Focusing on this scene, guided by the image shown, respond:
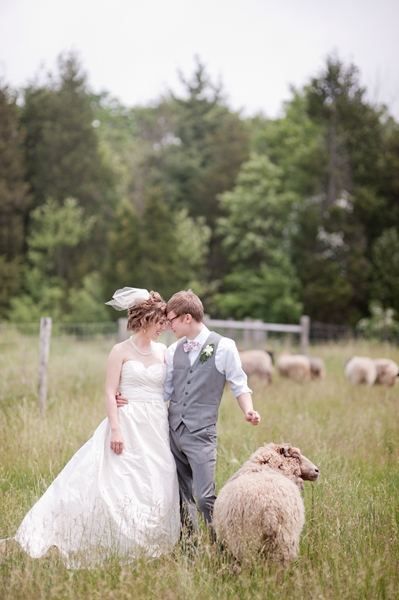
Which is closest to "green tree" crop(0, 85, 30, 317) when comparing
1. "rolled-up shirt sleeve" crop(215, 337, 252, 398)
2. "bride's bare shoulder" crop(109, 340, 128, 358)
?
"bride's bare shoulder" crop(109, 340, 128, 358)

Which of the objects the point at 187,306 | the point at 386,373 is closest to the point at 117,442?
the point at 187,306

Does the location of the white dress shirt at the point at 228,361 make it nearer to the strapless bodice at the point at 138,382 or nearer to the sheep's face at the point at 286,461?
the strapless bodice at the point at 138,382

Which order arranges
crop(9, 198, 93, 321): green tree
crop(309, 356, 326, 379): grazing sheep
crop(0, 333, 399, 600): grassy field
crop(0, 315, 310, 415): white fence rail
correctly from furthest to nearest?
crop(9, 198, 93, 321): green tree
crop(309, 356, 326, 379): grazing sheep
crop(0, 315, 310, 415): white fence rail
crop(0, 333, 399, 600): grassy field

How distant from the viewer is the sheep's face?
4770mm

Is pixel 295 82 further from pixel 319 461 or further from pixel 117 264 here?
pixel 319 461

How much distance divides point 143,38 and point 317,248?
26.6m

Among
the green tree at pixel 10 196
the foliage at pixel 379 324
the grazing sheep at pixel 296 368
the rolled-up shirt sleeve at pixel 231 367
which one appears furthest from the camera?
the green tree at pixel 10 196

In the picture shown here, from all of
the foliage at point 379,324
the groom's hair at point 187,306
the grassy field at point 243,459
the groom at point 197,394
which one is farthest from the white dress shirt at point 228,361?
the foliage at point 379,324

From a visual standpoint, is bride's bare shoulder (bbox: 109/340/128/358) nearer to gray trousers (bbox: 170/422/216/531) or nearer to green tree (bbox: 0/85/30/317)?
gray trousers (bbox: 170/422/216/531)

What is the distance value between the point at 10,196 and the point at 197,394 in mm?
27349

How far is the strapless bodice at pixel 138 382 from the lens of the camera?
16.5ft

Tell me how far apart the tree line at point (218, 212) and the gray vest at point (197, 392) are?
881 inches

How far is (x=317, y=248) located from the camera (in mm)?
29609

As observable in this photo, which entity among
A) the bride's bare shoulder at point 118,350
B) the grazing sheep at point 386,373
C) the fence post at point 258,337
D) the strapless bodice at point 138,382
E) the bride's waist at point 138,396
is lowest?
the grazing sheep at point 386,373
